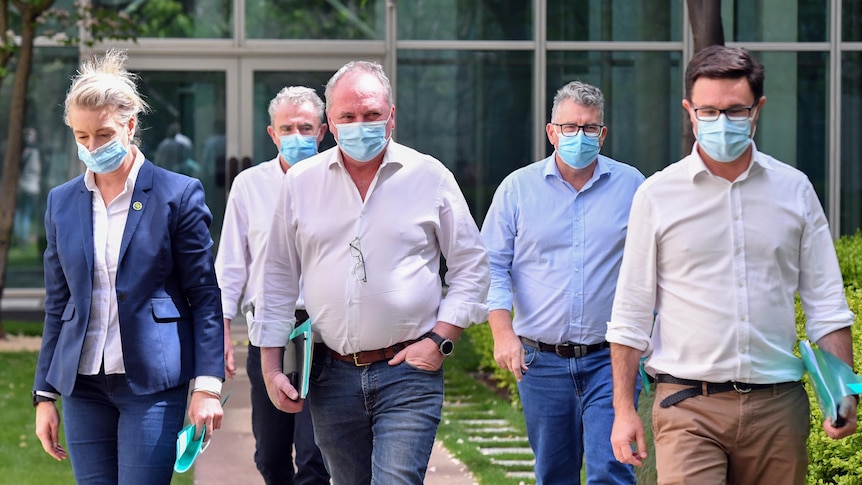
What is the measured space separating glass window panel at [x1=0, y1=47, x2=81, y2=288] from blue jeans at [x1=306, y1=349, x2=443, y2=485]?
11.5 metres

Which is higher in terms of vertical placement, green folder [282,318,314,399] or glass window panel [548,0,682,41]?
glass window panel [548,0,682,41]

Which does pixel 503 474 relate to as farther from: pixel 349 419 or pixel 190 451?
pixel 190 451

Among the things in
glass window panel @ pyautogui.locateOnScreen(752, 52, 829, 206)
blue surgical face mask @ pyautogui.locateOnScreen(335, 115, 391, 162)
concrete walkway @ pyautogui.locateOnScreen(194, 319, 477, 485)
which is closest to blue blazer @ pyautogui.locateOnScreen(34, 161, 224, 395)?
blue surgical face mask @ pyautogui.locateOnScreen(335, 115, 391, 162)

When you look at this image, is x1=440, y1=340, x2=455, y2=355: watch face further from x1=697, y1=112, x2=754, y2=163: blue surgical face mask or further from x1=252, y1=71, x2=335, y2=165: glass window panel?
x1=252, y1=71, x2=335, y2=165: glass window panel

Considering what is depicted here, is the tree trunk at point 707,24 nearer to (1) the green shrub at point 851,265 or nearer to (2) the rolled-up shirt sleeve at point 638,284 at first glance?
(1) the green shrub at point 851,265

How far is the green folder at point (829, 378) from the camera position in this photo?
3707mm

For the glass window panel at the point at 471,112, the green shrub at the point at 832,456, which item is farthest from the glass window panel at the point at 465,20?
the green shrub at the point at 832,456

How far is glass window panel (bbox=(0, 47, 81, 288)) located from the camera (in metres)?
15.1

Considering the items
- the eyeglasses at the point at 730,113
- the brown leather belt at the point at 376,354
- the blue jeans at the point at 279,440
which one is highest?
the eyeglasses at the point at 730,113

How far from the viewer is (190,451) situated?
13.1ft

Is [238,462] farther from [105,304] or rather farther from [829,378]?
[829,378]

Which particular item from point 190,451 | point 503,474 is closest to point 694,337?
point 190,451

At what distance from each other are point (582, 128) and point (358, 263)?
1.59m

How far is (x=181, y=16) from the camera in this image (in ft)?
49.2
